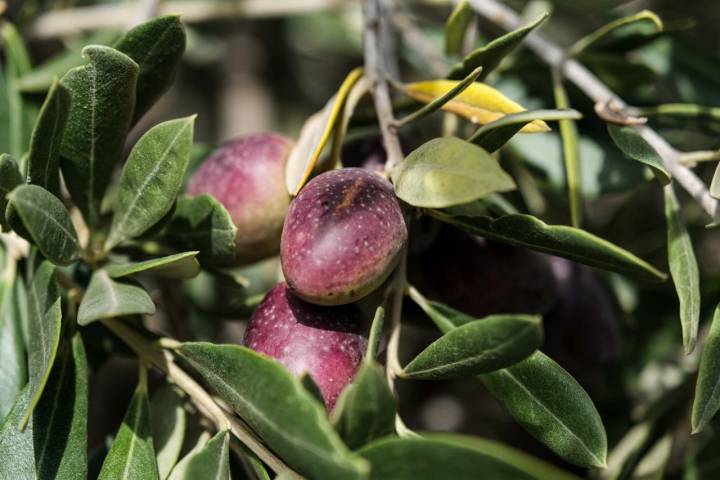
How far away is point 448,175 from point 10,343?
0.62 metres

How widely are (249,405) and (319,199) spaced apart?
21 centimetres

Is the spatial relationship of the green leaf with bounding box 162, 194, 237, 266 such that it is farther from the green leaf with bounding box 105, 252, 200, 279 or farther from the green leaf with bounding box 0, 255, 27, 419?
the green leaf with bounding box 0, 255, 27, 419

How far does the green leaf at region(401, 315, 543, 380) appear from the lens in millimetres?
720

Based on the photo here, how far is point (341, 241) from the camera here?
0.81 m

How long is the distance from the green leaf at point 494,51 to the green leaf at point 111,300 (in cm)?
47

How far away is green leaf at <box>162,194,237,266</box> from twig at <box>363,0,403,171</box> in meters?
0.20

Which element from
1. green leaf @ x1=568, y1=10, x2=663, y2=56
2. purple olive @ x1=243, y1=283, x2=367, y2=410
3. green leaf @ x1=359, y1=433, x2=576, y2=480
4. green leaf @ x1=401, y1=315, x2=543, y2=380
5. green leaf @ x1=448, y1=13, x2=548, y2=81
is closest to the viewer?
green leaf @ x1=359, y1=433, x2=576, y2=480

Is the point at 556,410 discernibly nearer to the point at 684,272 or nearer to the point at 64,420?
the point at 684,272

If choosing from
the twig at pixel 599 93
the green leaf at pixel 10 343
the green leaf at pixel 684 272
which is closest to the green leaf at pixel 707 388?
the green leaf at pixel 684 272

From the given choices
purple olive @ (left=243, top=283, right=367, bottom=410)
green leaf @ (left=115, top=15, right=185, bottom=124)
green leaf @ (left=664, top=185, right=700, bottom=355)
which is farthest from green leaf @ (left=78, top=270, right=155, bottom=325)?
green leaf @ (left=664, top=185, right=700, bottom=355)

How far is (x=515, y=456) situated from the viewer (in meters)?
0.57

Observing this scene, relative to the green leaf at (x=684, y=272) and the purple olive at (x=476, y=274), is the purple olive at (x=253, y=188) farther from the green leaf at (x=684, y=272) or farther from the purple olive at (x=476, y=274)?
the green leaf at (x=684, y=272)

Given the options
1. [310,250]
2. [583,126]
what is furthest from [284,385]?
[583,126]

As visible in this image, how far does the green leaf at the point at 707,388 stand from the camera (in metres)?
0.84
